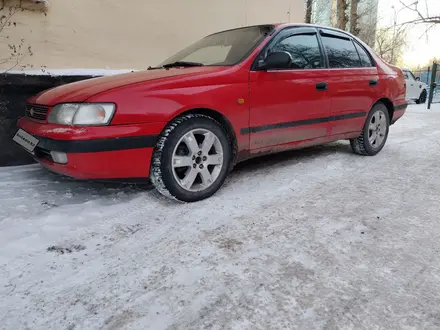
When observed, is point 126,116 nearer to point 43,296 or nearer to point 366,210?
point 43,296

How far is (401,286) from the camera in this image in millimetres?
1762

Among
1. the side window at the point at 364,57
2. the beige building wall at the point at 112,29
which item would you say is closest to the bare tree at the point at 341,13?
the beige building wall at the point at 112,29

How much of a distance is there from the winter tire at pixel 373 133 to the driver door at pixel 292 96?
0.81 metres

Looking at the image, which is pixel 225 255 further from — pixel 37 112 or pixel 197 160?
pixel 37 112

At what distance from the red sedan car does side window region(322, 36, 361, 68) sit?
2cm

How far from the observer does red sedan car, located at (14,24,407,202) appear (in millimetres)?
2502

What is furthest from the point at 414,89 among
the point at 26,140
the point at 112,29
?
the point at 26,140

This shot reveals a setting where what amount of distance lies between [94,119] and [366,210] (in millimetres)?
2132

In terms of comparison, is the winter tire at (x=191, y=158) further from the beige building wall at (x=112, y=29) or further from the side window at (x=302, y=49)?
the beige building wall at (x=112, y=29)

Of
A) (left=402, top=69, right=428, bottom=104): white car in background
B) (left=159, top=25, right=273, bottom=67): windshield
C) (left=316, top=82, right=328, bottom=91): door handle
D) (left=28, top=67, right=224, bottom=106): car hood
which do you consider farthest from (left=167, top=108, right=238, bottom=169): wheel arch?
(left=402, top=69, right=428, bottom=104): white car in background

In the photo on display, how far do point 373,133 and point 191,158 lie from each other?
2769mm

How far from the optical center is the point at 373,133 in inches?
176

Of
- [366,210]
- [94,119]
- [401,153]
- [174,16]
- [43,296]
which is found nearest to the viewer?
[43,296]

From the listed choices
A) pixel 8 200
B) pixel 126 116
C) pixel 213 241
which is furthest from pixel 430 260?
pixel 8 200
